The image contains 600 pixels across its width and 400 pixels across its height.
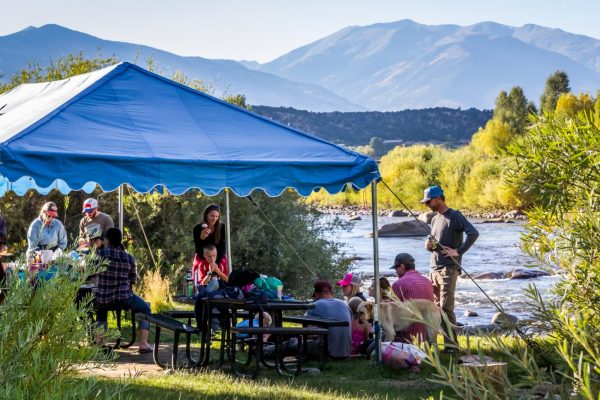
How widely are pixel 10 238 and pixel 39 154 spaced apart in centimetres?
1003

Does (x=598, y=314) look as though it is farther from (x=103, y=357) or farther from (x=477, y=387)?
(x=103, y=357)

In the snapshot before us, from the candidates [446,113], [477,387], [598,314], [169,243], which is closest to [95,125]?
[598,314]

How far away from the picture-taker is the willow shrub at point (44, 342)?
10.5ft

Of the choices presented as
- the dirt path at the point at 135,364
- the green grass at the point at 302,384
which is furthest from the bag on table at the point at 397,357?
the dirt path at the point at 135,364

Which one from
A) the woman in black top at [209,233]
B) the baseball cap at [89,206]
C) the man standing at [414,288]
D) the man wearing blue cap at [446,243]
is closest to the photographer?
the man standing at [414,288]

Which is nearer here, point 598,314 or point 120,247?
point 598,314

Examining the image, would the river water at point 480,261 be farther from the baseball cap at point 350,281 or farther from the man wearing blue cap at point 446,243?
the baseball cap at point 350,281

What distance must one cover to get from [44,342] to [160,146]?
537 cm

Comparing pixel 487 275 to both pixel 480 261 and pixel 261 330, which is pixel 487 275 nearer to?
pixel 480 261

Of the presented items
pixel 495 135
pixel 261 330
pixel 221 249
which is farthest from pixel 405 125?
pixel 261 330

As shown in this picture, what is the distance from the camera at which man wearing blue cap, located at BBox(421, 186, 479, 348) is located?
30.2 ft

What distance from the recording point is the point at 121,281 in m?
9.10

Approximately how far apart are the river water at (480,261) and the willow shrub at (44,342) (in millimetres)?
8696

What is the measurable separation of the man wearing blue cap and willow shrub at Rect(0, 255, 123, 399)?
5799 mm
